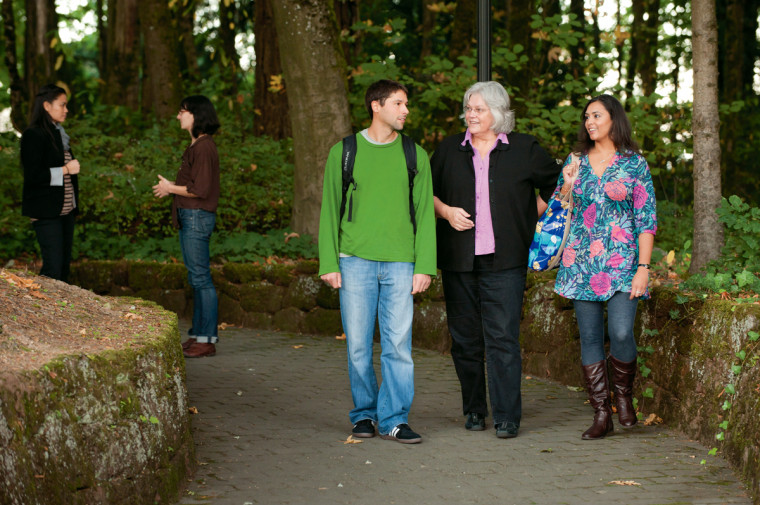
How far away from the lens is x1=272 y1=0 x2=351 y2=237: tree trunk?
11266 millimetres

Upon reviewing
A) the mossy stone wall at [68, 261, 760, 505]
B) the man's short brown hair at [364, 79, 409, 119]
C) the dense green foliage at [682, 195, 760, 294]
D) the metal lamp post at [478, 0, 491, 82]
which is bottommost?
the mossy stone wall at [68, 261, 760, 505]

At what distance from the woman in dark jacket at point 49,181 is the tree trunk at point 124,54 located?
14.0m

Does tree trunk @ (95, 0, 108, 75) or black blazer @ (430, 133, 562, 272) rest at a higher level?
tree trunk @ (95, 0, 108, 75)

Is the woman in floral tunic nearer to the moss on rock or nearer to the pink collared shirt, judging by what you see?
the pink collared shirt

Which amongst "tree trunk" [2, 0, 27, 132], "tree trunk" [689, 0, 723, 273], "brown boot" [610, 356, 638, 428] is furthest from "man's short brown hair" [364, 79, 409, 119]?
"tree trunk" [2, 0, 27, 132]

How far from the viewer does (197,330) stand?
29.4ft

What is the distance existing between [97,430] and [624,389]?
11.1 feet

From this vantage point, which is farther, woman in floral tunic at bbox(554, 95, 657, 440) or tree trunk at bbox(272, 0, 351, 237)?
tree trunk at bbox(272, 0, 351, 237)

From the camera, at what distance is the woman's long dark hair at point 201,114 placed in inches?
340

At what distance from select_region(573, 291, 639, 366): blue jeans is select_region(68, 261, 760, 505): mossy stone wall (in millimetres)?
391

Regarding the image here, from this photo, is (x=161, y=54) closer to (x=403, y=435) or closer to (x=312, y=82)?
(x=312, y=82)

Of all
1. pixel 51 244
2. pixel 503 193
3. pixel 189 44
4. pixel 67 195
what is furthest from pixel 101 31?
pixel 503 193

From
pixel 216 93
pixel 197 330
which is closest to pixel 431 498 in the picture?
pixel 197 330

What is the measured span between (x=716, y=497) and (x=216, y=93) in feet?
60.4
